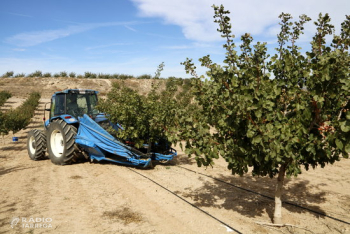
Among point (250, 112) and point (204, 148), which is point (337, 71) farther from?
point (204, 148)

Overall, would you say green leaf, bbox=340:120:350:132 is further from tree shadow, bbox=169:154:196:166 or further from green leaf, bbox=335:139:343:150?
tree shadow, bbox=169:154:196:166

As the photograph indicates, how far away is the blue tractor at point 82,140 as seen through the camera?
704 cm

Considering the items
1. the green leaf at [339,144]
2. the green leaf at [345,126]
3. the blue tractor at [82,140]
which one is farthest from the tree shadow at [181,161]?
the green leaf at [345,126]

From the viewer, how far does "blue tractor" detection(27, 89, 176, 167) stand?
23.1 feet

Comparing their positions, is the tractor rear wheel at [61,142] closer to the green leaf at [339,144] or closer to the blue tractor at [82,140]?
the blue tractor at [82,140]

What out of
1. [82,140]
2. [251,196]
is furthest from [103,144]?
[251,196]

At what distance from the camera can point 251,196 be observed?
5645mm

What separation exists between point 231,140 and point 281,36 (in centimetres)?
172

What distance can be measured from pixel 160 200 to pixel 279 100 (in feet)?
9.96

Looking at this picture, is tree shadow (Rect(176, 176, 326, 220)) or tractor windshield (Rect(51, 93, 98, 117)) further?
tractor windshield (Rect(51, 93, 98, 117))

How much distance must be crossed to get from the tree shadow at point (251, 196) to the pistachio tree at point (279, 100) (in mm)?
1368

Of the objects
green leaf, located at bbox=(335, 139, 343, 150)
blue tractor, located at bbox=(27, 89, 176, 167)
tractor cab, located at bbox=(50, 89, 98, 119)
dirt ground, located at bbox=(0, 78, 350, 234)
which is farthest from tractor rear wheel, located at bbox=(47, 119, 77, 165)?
green leaf, located at bbox=(335, 139, 343, 150)

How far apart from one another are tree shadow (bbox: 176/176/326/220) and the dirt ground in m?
0.02

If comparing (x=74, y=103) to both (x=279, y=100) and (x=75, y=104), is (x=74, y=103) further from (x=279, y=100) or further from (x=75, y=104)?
(x=279, y=100)
